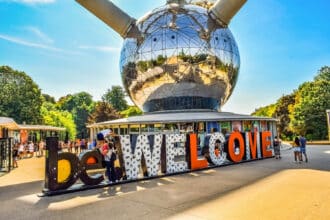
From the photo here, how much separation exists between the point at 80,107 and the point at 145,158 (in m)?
74.9

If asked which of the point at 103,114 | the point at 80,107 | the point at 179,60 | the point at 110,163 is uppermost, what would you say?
the point at 80,107

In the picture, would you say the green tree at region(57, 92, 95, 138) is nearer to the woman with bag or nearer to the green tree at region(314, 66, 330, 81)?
the green tree at region(314, 66, 330, 81)

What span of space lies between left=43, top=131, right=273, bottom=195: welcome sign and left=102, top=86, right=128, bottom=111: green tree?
2714 inches

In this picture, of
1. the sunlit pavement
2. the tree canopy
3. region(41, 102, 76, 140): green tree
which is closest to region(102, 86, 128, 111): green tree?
region(41, 102, 76, 140): green tree

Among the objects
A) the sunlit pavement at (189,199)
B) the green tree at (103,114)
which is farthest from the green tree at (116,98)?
the sunlit pavement at (189,199)

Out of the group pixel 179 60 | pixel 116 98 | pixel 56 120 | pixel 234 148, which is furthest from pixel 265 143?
pixel 116 98

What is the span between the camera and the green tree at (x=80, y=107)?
7806 centimetres

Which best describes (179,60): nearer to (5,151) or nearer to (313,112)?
(5,151)

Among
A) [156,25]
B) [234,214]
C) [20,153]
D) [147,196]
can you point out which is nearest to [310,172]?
[234,214]

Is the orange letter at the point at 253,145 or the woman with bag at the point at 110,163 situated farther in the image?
the orange letter at the point at 253,145

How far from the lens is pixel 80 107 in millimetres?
80812

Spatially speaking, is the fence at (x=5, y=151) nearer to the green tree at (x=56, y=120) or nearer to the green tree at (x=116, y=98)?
the green tree at (x=56, y=120)

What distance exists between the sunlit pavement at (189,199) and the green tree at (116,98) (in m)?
71.8

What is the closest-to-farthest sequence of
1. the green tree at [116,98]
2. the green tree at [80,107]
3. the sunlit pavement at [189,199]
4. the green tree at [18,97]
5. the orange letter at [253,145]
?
the sunlit pavement at [189,199] → the orange letter at [253,145] → the green tree at [18,97] → the green tree at [80,107] → the green tree at [116,98]
